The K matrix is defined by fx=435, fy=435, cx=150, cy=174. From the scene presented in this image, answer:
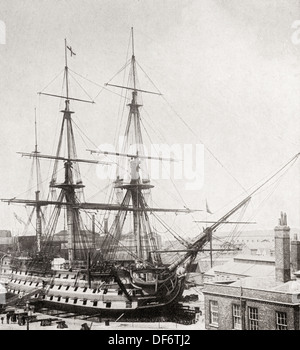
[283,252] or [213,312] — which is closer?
[283,252]

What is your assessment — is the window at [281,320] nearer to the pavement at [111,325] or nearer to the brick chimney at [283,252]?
the brick chimney at [283,252]

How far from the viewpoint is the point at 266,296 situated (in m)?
21.6

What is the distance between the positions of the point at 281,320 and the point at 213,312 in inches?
190

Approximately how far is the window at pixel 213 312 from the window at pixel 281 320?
424 centimetres

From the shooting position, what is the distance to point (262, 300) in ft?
71.1

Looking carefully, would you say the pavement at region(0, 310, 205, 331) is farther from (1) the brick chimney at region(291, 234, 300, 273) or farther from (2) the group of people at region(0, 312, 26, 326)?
(1) the brick chimney at region(291, 234, 300, 273)

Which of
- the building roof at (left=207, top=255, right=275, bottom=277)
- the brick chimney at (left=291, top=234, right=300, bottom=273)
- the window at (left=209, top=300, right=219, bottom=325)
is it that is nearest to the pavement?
the window at (left=209, top=300, right=219, bottom=325)

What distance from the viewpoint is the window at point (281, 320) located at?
68.2 feet

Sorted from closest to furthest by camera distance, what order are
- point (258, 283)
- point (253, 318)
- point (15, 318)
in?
point (253, 318) → point (258, 283) → point (15, 318)

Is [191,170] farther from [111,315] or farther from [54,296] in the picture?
[54,296]

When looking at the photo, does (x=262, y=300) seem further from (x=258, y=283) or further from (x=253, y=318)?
(x=258, y=283)

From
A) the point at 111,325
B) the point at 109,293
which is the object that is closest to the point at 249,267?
the point at 109,293

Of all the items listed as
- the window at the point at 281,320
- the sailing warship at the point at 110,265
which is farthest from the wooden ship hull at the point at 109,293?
the window at the point at 281,320
